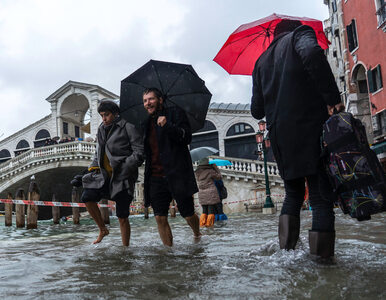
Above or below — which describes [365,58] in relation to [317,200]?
above

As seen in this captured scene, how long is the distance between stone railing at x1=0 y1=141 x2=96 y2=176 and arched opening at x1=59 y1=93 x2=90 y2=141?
6.77 meters

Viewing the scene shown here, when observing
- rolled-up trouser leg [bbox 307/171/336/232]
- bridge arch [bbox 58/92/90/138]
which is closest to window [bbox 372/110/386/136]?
rolled-up trouser leg [bbox 307/171/336/232]

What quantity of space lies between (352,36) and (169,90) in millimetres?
16305

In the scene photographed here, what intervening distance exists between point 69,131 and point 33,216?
81.4 feet

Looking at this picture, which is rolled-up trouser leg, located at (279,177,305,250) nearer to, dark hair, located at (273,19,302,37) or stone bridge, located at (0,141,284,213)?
dark hair, located at (273,19,302,37)

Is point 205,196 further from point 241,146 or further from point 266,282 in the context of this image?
point 241,146

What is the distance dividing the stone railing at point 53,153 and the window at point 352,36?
1532cm

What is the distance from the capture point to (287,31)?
120 inches

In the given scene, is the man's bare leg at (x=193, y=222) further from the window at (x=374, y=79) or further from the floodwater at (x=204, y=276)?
the window at (x=374, y=79)

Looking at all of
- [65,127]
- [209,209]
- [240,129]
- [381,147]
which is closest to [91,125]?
[65,127]

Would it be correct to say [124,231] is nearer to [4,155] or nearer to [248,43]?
[248,43]

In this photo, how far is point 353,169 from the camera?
93.0 inches

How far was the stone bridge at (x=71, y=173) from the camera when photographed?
19.1 meters

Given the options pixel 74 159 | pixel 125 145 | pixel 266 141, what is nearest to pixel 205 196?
pixel 125 145
